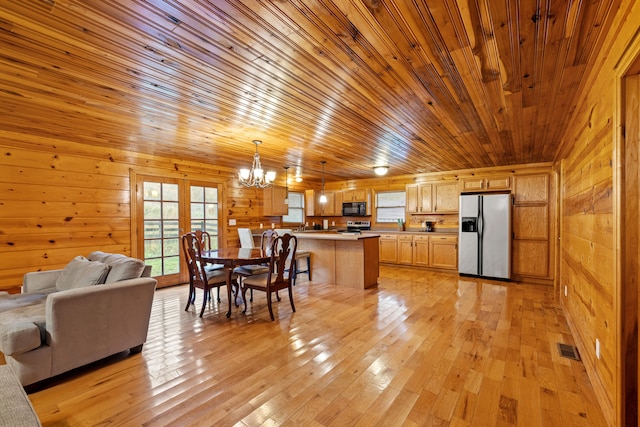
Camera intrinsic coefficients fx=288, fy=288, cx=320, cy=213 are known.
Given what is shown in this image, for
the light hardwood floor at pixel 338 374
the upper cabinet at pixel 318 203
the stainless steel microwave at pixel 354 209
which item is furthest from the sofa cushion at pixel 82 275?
the stainless steel microwave at pixel 354 209

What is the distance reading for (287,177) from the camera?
6941mm

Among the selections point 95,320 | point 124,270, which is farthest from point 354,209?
point 95,320

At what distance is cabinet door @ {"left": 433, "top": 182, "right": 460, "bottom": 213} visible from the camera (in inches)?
247

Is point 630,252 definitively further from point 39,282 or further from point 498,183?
point 39,282

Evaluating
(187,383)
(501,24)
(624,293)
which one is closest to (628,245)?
(624,293)

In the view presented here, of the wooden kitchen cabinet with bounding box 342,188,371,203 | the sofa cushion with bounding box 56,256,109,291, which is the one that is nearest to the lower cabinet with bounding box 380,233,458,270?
the wooden kitchen cabinet with bounding box 342,188,371,203

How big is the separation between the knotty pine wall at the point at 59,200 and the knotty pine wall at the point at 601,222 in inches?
211

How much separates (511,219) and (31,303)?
6943mm

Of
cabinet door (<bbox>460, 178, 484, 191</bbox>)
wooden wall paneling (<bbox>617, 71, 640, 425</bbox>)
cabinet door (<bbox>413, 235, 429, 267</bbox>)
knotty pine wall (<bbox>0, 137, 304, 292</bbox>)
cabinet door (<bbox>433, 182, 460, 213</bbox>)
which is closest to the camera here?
wooden wall paneling (<bbox>617, 71, 640, 425</bbox>)

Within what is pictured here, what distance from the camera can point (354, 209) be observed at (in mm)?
7680

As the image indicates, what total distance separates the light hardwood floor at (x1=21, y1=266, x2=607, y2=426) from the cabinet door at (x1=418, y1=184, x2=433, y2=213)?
125 inches

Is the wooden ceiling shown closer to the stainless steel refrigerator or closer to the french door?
the french door

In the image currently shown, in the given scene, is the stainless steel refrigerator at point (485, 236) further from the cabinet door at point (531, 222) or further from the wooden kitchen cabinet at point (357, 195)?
the wooden kitchen cabinet at point (357, 195)

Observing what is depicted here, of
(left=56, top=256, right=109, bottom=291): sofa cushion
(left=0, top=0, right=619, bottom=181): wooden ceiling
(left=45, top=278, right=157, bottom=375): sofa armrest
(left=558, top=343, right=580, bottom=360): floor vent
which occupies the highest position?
(left=0, top=0, right=619, bottom=181): wooden ceiling
